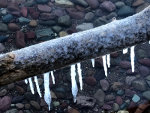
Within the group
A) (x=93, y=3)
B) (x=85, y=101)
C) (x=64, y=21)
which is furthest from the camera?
(x=93, y=3)

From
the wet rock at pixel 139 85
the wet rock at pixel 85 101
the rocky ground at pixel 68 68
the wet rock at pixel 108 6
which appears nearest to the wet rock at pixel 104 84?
the rocky ground at pixel 68 68

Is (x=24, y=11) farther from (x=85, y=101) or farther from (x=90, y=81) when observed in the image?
(x=85, y=101)

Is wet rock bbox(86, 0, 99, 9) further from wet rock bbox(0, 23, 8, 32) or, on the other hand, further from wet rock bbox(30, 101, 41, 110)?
wet rock bbox(30, 101, 41, 110)

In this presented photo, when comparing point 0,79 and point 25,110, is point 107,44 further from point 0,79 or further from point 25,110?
point 25,110

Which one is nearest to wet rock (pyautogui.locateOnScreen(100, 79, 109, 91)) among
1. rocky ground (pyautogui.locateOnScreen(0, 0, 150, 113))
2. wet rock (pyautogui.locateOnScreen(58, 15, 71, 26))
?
rocky ground (pyautogui.locateOnScreen(0, 0, 150, 113))

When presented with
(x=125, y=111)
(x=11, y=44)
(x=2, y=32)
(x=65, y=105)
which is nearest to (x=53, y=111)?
(x=65, y=105)

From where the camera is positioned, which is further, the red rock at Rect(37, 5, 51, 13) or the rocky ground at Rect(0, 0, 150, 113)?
the red rock at Rect(37, 5, 51, 13)

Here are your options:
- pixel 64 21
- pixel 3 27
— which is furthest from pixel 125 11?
pixel 3 27
